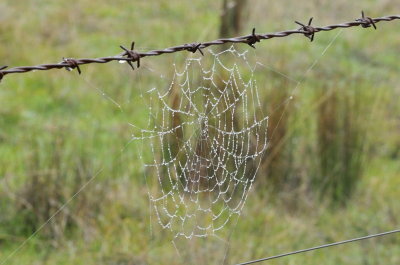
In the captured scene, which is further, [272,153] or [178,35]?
[178,35]

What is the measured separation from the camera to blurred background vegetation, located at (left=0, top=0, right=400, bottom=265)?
4.68 meters

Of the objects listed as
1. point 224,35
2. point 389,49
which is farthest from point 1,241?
point 389,49

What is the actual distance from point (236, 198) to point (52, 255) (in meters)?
1.26

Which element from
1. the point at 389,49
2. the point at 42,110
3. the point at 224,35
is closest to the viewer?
the point at 42,110

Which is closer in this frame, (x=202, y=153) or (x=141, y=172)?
(x=202, y=153)

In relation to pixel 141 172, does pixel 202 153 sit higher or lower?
higher

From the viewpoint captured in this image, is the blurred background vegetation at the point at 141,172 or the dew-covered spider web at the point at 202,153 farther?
the blurred background vegetation at the point at 141,172

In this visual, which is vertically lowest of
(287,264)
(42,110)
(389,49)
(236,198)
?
(287,264)

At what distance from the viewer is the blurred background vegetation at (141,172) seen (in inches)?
184

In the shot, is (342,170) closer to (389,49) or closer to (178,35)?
(178,35)

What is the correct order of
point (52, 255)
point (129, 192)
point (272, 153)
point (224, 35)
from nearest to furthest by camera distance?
point (52, 255)
point (129, 192)
point (272, 153)
point (224, 35)

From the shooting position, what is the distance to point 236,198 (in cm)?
516

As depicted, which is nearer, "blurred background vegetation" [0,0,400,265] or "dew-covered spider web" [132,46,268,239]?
"dew-covered spider web" [132,46,268,239]

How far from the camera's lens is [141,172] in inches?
210
